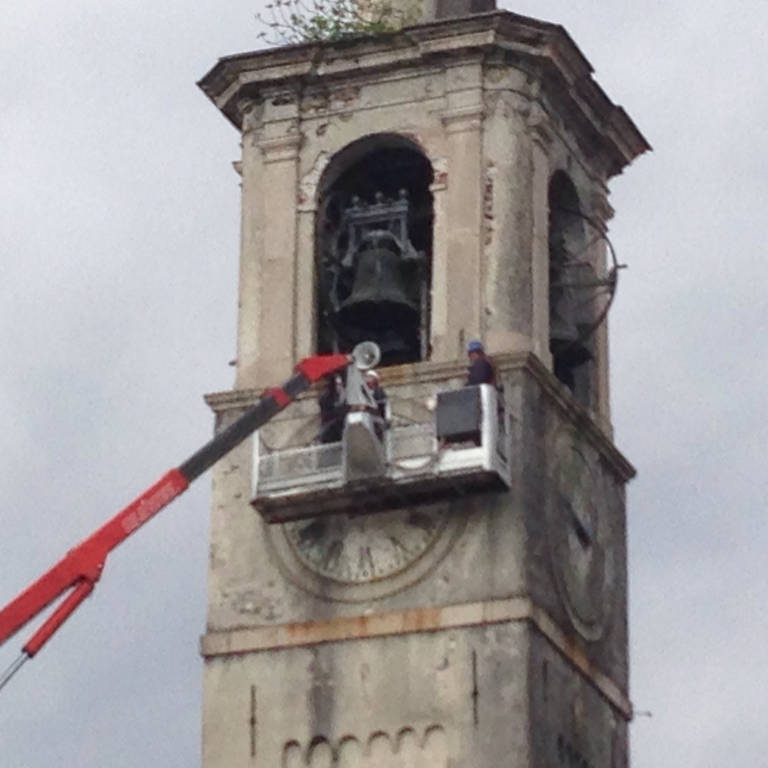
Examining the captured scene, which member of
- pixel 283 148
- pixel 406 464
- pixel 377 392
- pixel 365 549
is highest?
pixel 283 148

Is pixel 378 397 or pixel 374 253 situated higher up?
pixel 374 253

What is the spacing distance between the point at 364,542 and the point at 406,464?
0.98 meters

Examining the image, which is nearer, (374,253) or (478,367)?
(478,367)

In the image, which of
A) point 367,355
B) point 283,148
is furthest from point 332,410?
point 283,148

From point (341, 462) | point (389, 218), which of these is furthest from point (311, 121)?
point (341, 462)

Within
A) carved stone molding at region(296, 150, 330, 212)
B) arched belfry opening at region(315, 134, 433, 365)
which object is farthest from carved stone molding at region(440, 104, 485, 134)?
carved stone molding at region(296, 150, 330, 212)

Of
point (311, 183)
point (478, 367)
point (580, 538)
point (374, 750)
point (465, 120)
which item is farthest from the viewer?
point (311, 183)

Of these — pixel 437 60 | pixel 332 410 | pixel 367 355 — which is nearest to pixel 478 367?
pixel 367 355

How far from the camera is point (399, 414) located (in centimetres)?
4844

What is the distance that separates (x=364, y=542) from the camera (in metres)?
48.1

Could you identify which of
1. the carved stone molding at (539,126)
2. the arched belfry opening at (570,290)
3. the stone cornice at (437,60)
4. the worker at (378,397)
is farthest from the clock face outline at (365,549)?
the stone cornice at (437,60)

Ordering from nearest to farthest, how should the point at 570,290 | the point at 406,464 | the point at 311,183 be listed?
1. the point at 406,464
2. the point at 311,183
3. the point at 570,290

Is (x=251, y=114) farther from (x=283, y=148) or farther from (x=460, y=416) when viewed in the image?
(x=460, y=416)

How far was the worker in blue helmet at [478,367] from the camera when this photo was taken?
157 ft
